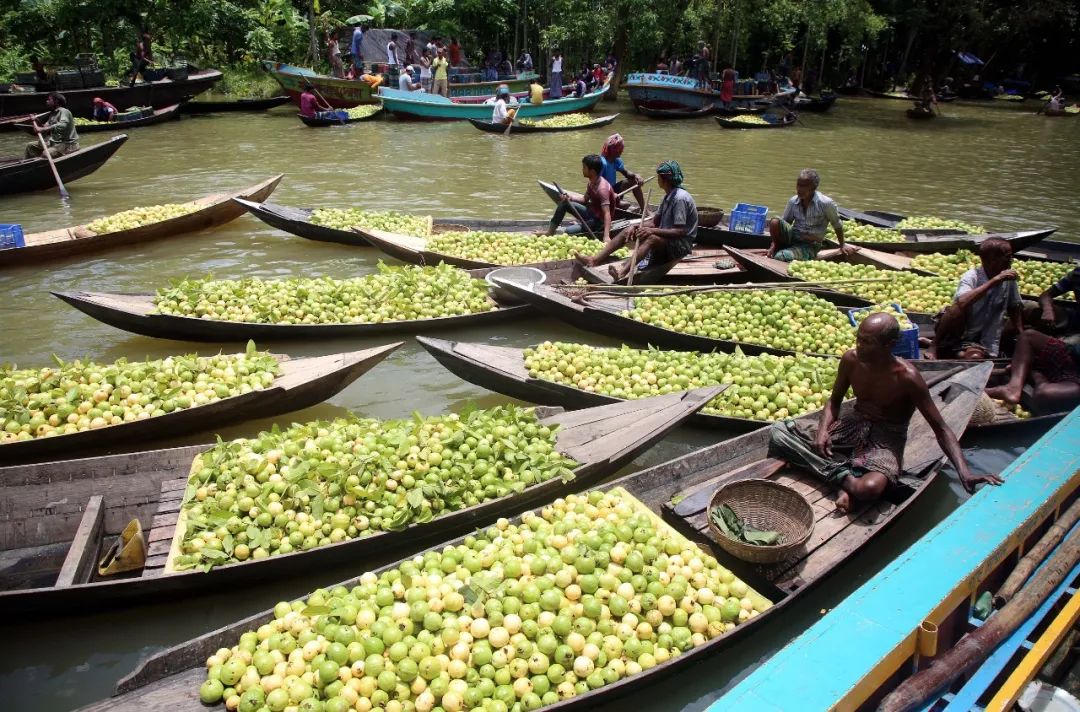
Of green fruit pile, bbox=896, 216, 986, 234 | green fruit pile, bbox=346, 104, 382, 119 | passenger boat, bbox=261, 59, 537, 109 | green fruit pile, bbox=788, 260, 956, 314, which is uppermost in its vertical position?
passenger boat, bbox=261, 59, 537, 109

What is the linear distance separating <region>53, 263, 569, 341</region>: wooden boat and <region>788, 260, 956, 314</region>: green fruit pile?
338 centimetres

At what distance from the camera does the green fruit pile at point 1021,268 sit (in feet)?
25.3

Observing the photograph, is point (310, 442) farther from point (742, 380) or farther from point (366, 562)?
point (742, 380)

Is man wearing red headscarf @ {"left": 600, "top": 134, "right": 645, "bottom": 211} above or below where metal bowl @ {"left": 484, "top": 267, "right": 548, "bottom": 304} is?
above

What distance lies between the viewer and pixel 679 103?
82.7 ft

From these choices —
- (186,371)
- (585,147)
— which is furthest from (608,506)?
(585,147)

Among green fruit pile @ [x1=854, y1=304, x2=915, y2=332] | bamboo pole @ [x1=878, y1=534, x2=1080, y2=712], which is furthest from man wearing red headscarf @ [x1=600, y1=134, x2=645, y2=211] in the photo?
bamboo pole @ [x1=878, y1=534, x2=1080, y2=712]

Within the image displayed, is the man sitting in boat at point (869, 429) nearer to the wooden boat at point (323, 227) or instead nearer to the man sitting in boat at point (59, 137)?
the wooden boat at point (323, 227)

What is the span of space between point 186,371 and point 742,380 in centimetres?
427

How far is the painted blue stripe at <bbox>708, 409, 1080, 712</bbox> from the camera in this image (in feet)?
7.59

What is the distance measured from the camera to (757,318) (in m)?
6.56

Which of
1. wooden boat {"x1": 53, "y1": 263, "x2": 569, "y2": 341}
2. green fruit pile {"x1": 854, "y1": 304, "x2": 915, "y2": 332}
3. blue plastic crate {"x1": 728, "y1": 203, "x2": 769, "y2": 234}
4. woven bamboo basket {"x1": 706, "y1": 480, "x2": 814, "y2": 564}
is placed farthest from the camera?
blue plastic crate {"x1": 728, "y1": 203, "x2": 769, "y2": 234}

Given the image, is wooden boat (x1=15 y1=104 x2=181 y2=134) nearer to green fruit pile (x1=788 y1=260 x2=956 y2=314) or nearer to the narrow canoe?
the narrow canoe

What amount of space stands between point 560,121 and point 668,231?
620 inches
